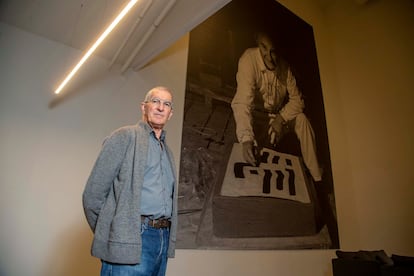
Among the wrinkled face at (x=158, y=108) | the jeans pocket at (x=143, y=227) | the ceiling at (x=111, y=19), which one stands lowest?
the jeans pocket at (x=143, y=227)

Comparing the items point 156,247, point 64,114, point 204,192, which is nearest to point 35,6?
point 64,114

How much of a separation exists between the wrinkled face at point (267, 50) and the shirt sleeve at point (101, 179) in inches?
121

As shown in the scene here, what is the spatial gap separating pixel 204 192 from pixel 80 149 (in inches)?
47.4

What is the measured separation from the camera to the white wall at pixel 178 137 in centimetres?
183

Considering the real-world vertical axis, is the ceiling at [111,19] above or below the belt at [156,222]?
above

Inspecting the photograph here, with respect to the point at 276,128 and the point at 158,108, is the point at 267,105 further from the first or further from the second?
the point at 158,108

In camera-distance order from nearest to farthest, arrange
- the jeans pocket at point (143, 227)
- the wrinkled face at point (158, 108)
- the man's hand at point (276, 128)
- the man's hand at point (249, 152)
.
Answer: the jeans pocket at point (143, 227) < the wrinkled face at point (158, 108) < the man's hand at point (249, 152) < the man's hand at point (276, 128)

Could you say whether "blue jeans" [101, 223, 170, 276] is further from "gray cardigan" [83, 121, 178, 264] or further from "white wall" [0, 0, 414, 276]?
"white wall" [0, 0, 414, 276]

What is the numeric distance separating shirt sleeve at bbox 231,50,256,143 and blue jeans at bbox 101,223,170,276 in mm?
2022

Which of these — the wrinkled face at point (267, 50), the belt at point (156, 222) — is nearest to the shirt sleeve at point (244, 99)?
the wrinkled face at point (267, 50)

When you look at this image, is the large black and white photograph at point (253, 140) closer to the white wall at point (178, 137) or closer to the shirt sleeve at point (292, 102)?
the shirt sleeve at point (292, 102)

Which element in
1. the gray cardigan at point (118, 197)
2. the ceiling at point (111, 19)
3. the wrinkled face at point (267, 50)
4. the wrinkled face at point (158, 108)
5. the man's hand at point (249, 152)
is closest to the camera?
the gray cardigan at point (118, 197)

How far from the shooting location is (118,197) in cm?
116

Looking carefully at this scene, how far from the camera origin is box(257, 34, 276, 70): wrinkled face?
12.5ft
